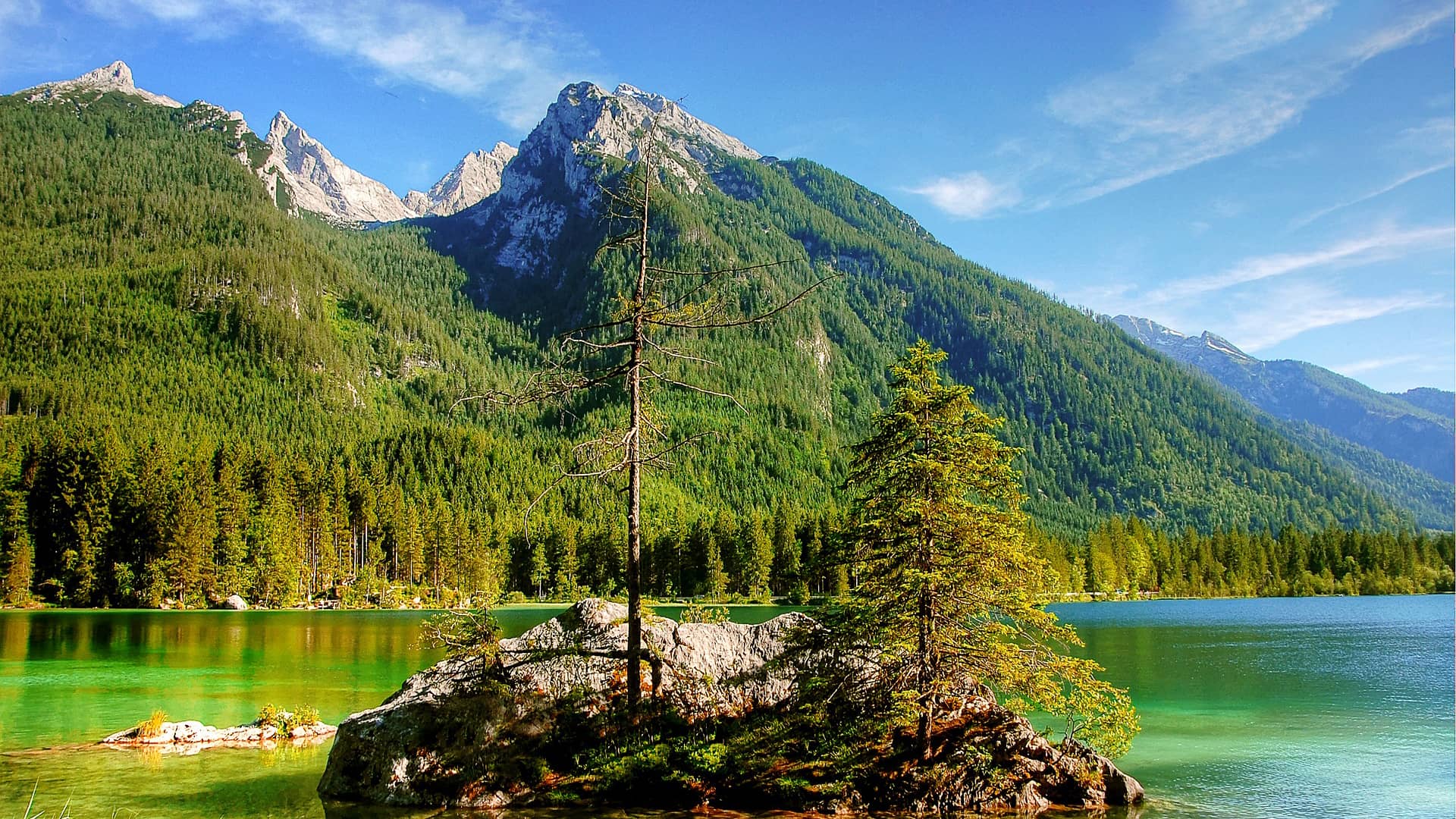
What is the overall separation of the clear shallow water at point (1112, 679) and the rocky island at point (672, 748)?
6.08ft

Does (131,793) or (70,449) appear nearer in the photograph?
(131,793)

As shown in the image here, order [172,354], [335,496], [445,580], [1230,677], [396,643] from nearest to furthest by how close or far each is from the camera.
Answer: [1230,677] → [396,643] → [335,496] → [445,580] → [172,354]

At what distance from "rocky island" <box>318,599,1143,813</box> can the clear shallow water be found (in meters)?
1.85

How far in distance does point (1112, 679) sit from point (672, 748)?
1162 inches

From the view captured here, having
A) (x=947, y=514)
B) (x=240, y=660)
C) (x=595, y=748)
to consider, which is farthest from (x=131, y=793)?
(x=240, y=660)

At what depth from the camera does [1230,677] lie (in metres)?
42.3

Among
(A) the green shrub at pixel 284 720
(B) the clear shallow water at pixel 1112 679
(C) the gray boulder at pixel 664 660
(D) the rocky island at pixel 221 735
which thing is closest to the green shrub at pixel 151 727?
(D) the rocky island at pixel 221 735

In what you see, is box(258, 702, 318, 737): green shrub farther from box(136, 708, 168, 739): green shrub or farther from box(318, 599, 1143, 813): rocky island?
box(318, 599, 1143, 813): rocky island

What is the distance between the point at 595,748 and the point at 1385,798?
1902 cm

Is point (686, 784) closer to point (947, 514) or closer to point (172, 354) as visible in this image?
point (947, 514)

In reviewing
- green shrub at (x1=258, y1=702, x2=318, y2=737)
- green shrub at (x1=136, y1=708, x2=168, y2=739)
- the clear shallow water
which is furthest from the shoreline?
green shrub at (x1=136, y1=708, x2=168, y2=739)

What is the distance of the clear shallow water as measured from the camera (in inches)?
759

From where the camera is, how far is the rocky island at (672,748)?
59.8 ft

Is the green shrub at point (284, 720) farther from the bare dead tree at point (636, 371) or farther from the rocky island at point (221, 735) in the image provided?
the bare dead tree at point (636, 371)
